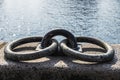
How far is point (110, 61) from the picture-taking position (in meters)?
4.59

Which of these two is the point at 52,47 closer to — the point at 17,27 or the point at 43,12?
the point at 17,27

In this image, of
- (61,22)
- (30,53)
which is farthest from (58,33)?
(61,22)

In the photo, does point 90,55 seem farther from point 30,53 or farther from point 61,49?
point 30,53

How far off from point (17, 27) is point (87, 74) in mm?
21279

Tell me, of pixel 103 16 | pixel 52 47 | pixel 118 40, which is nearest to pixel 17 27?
pixel 118 40

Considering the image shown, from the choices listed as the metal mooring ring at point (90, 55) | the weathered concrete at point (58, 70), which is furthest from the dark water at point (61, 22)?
the weathered concrete at point (58, 70)

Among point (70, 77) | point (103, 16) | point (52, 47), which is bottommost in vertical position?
point (103, 16)

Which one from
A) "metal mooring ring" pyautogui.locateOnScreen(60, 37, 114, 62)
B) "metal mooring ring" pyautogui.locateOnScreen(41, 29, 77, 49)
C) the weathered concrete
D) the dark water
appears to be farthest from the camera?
the dark water

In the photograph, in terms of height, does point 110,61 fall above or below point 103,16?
above

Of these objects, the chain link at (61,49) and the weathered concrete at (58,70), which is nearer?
the weathered concrete at (58,70)

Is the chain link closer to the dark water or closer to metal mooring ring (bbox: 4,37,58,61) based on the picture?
metal mooring ring (bbox: 4,37,58,61)

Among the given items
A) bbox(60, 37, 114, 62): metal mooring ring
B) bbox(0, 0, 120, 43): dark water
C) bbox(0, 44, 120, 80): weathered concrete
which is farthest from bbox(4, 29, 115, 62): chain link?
bbox(0, 0, 120, 43): dark water

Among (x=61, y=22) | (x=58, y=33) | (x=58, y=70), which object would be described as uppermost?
(x=58, y=33)

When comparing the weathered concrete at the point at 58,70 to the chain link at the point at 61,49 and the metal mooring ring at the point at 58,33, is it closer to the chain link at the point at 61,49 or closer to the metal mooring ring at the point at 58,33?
the chain link at the point at 61,49
